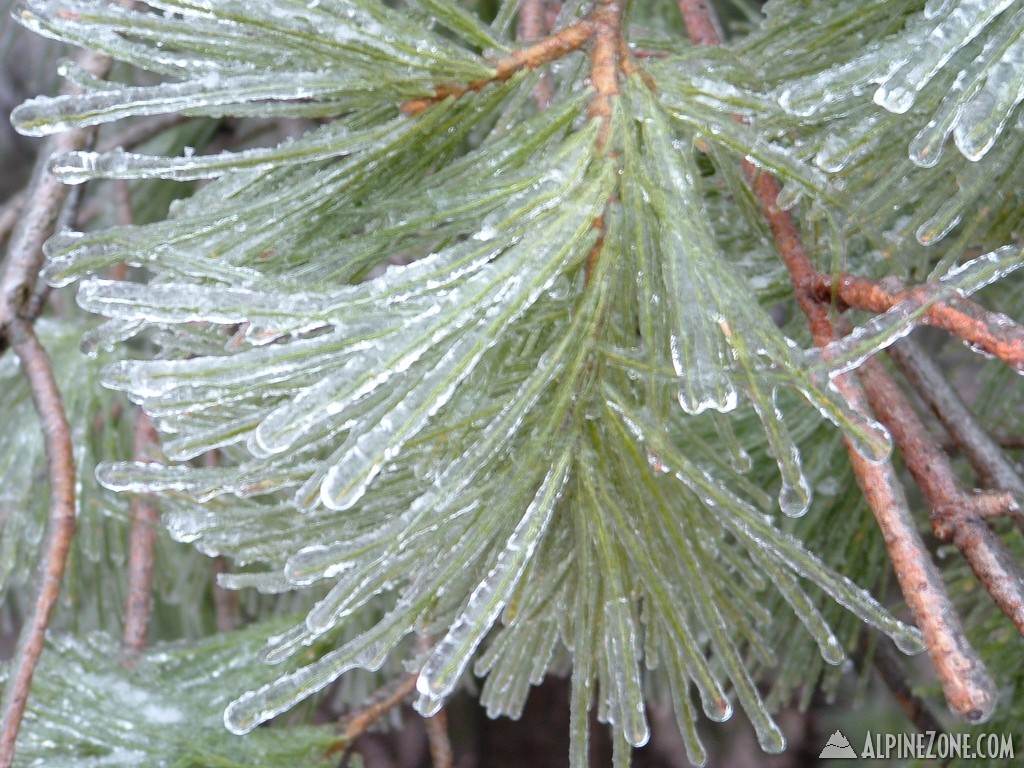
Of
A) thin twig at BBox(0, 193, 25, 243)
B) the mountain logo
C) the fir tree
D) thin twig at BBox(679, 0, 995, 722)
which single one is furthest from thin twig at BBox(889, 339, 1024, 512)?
thin twig at BBox(0, 193, 25, 243)

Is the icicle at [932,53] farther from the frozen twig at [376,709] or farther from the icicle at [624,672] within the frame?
the frozen twig at [376,709]

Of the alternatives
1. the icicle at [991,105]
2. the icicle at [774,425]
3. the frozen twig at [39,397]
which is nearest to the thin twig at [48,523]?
the frozen twig at [39,397]

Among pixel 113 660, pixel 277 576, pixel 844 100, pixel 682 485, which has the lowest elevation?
pixel 113 660

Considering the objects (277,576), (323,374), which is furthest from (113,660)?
(323,374)

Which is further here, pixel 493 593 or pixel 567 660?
pixel 567 660

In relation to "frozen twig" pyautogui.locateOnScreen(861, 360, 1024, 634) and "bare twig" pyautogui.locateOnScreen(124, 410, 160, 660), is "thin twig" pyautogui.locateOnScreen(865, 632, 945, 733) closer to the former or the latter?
"frozen twig" pyautogui.locateOnScreen(861, 360, 1024, 634)

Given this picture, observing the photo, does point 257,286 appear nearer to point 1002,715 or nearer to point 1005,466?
point 1005,466

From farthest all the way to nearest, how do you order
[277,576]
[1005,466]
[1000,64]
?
1. [1005,466]
2. [277,576]
3. [1000,64]

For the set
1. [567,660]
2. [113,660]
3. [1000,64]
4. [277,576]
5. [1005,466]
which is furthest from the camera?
[567,660]

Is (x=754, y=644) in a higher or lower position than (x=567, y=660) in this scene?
higher
